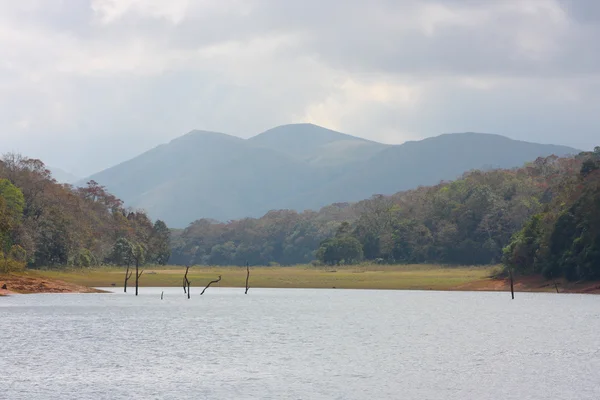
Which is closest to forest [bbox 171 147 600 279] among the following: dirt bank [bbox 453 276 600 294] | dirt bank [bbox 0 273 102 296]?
dirt bank [bbox 453 276 600 294]

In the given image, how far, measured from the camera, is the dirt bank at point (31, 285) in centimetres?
9481

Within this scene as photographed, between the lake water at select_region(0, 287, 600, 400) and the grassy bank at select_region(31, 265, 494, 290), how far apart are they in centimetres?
2416

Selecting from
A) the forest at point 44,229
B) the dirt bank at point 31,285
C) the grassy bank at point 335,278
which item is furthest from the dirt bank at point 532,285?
the forest at point 44,229

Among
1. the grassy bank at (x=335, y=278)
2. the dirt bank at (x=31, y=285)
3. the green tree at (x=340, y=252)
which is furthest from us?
the green tree at (x=340, y=252)

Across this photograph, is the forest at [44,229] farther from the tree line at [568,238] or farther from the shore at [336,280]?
the tree line at [568,238]

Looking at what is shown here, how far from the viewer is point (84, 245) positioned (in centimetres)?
14175

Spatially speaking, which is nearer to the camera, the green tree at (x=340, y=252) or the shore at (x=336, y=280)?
the shore at (x=336, y=280)

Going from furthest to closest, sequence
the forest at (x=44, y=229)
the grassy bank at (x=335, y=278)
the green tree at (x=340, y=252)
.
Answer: the green tree at (x=340, y=252) < the grassy bank at (x=335, y=278) < the forest at (x=44, y=229)

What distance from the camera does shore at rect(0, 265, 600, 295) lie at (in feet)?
319

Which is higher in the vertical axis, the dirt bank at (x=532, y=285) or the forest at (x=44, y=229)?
the forest at (x=44, y=229)

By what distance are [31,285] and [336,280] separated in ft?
140

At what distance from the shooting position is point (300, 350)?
51031mm

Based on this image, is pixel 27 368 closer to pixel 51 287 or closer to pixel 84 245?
pixel 51 287

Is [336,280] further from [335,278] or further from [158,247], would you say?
Result: [158,247]
